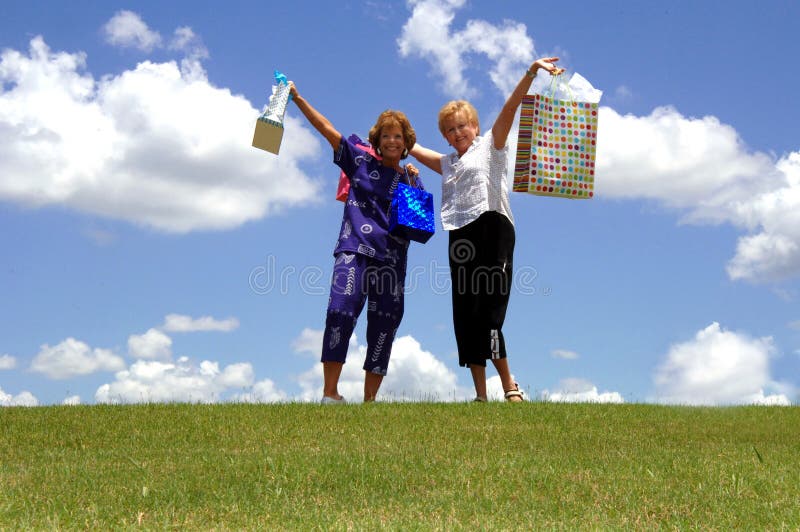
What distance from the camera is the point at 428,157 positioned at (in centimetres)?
952

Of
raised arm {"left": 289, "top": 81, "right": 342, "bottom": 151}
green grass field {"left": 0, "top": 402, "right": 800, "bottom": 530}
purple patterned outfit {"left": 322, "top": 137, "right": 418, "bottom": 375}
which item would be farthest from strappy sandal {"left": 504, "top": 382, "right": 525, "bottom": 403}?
raised arm {"left": 289, "top": 81, "right": 342, "bottom": 151}

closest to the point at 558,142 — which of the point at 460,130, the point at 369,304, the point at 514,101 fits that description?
the point at 514,101

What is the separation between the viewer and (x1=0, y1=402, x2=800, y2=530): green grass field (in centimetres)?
534

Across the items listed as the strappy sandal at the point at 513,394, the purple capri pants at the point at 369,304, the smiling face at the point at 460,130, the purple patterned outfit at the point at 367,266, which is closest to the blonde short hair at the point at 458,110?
the smiling face at the point at 460,130

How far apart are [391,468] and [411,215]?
3.35 m

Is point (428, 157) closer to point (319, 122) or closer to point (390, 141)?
point (390, 141)

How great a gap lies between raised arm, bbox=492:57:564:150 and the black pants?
882 millimetres

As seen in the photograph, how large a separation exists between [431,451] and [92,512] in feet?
9.22

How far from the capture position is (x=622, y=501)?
571 cm

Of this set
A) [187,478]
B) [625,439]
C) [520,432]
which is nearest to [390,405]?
[520,432]

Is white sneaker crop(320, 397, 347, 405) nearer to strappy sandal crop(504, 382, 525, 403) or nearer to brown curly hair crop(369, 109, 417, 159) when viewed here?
strappy sandal crop(504, 382, 525, 403)

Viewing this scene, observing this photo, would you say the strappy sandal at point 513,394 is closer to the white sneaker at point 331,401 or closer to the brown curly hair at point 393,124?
the white sneaker at point 331,401

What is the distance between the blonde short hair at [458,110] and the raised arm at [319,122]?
116 centimetres

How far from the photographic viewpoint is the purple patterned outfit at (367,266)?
29.4 feet
